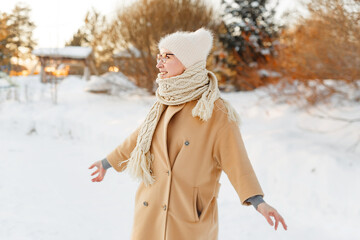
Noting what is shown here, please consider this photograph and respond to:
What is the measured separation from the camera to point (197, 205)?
1763 millimetres

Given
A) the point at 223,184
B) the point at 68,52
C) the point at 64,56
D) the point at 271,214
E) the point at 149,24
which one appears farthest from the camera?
the point at 68,52

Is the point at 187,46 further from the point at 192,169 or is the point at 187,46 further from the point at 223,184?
the point at 223,184

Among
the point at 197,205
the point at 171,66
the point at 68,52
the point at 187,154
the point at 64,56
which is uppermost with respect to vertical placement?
the point at 171,66

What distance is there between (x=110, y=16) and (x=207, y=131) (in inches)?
399

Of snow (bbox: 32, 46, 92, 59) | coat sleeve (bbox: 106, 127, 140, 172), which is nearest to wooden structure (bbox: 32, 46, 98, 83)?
snow (bbox: 32, 46, 92, 59)

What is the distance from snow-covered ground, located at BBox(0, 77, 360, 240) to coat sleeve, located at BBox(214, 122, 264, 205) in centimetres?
182

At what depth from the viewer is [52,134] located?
8375 mm

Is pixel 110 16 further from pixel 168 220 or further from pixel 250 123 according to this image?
pixel 168 220

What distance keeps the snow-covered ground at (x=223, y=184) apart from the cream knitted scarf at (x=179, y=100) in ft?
5.54

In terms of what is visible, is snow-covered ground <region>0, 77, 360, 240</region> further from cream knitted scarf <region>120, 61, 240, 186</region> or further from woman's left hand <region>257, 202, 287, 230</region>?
woman's left hand <region>257, 202, 287, 230</region>

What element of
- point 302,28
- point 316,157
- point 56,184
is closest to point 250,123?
point 302,28

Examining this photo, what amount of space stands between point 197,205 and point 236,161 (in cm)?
33

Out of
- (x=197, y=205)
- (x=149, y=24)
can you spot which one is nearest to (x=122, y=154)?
(x=197, y=205)

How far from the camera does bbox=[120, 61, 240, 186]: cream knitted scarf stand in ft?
5.65
